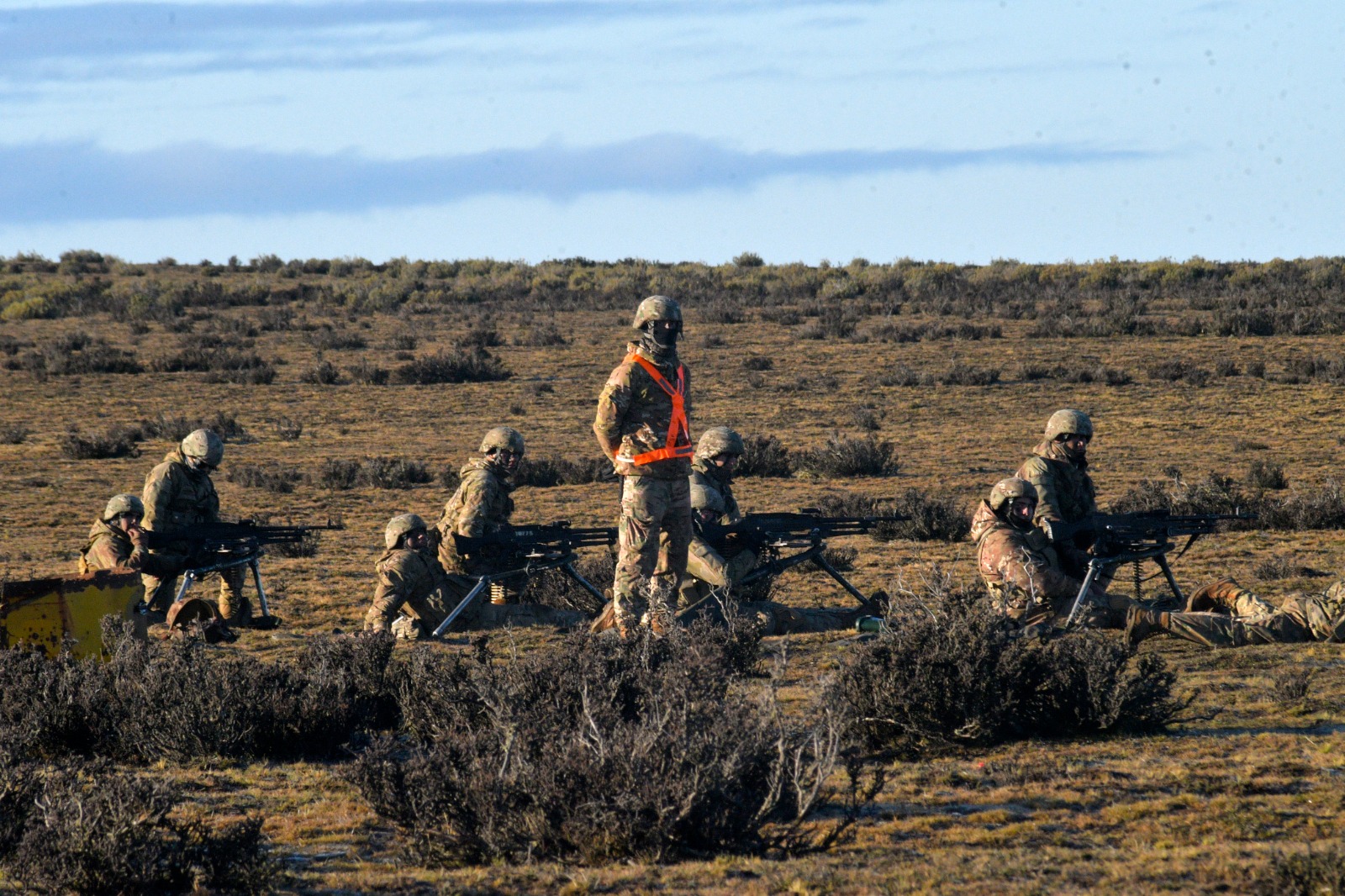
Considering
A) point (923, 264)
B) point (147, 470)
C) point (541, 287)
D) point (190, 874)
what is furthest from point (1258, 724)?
point (923, 264)

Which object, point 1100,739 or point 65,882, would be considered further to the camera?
point 1100,739

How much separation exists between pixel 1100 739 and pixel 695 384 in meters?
21.6

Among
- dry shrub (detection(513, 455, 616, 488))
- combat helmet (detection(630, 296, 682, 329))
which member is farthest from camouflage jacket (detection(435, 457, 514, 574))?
dry shrub (detection(513, 455, 616, 488))

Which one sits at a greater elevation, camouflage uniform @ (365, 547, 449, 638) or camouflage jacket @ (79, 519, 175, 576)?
camouflage jacket @ (79, 519, 175, 576)

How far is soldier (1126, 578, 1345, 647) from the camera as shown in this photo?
9.48 metres

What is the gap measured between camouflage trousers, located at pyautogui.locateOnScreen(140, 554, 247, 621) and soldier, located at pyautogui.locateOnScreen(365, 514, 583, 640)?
1540 mm

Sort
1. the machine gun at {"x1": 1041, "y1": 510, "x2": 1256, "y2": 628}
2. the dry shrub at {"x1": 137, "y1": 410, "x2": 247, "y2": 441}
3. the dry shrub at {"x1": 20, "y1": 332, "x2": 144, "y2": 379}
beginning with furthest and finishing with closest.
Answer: the dry shrub at {"x1": 20, "y1": 332, "x2": 144, "y2": 379}, the dry shrub at {"x1": 137, "y1": 410, "x2": 247, "y2": 441}, the machine gun at {"x1": 1041, "y1": 510, "x2": 1256, "y2": 628}

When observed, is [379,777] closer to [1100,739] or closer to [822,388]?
[1100,739]

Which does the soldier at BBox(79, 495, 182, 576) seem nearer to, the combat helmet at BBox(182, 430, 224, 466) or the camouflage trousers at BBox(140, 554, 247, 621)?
the camouflage trousers at BBox(140, 554, 247, 621)

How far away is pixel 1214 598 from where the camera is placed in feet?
33.1

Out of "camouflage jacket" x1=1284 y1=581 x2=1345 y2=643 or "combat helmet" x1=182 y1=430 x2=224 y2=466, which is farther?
"combat helmet" x1=182 y1=430 x2=224 y2=466

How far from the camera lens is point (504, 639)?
36.0ft

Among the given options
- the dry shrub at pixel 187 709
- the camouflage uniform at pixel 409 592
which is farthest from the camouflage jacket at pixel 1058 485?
the dry shrub at pixel 187 709

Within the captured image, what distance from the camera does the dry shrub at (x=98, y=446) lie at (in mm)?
22703
